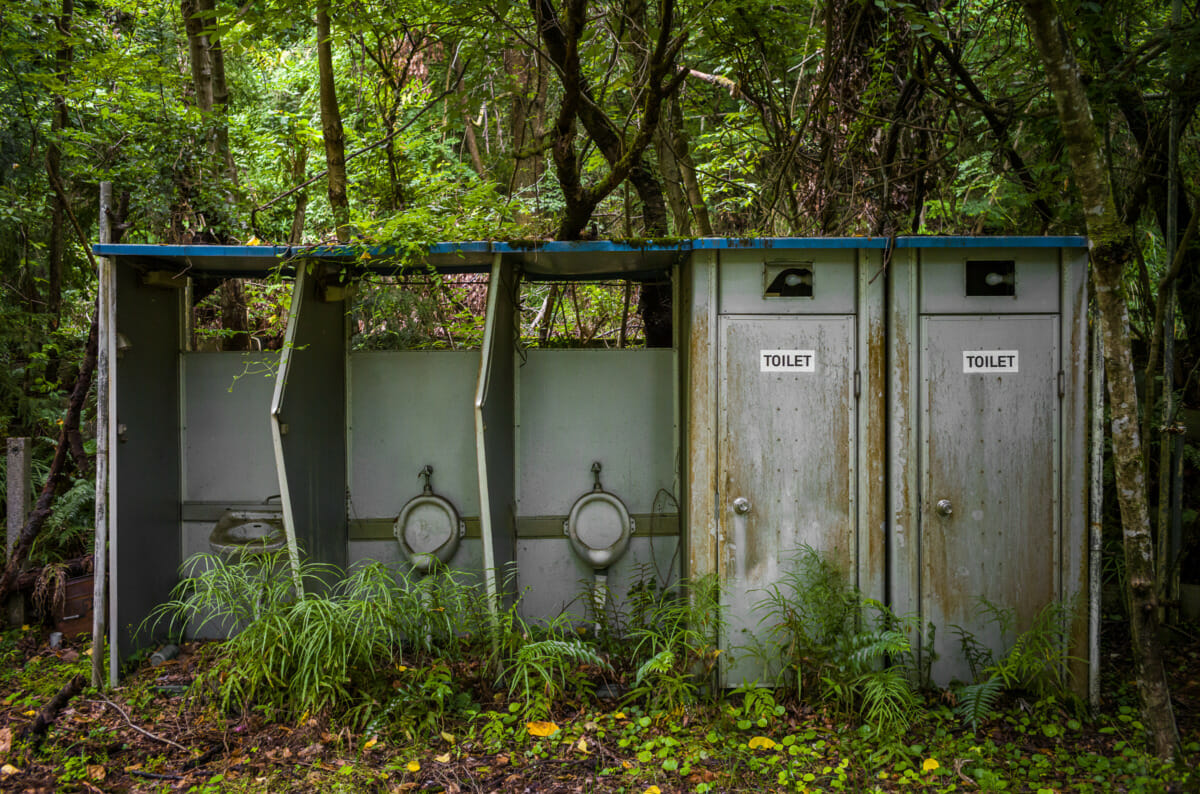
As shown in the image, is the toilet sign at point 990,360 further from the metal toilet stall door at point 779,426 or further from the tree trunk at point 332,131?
the tree trunk at point 332,131

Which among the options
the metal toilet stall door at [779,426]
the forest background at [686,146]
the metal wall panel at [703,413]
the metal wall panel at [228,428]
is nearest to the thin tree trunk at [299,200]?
the forest background at [686,146]

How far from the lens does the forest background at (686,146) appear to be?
11.0ft

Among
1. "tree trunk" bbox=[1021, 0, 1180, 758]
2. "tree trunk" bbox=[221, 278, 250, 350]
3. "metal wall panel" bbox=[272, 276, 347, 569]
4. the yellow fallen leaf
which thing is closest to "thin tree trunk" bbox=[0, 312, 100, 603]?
"tree trunk" bbox=[221, 278, 250, 350]

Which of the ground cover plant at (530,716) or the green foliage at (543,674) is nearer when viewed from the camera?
the ground cover plant at (530,716)

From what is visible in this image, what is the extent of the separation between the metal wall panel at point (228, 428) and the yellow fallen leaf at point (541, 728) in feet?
7.03

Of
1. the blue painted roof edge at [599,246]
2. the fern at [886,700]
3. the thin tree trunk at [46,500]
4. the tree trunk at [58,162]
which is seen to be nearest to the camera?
the fern at [886,700]

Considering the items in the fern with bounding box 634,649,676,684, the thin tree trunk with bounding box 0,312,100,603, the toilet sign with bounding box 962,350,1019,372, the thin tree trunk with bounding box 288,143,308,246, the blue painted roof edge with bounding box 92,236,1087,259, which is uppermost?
A: the thin tree trunk with bounding box 288,143,308,246

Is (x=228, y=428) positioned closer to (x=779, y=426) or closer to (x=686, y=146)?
(x=779, y=426)

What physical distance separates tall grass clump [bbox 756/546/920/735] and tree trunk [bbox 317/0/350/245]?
3.15 metres

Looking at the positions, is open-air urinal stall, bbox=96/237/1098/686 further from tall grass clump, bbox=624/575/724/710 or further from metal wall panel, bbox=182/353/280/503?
metal wall panel, bbox=182/353/280/503

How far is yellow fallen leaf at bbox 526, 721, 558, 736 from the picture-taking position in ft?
9.86

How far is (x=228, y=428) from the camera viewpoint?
4.10 metres

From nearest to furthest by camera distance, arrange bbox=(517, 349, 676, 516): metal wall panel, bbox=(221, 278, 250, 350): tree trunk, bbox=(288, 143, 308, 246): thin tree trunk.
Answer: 1. bbox=(517, 349, 676, 516): metal wall panel
2. bbox=(288, 143, 308, 246): thin tree trunk
3. bbox=(221, 278, 250, 350): tree trunk

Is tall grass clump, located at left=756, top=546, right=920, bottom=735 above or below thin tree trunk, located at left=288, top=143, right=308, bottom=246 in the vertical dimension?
below
